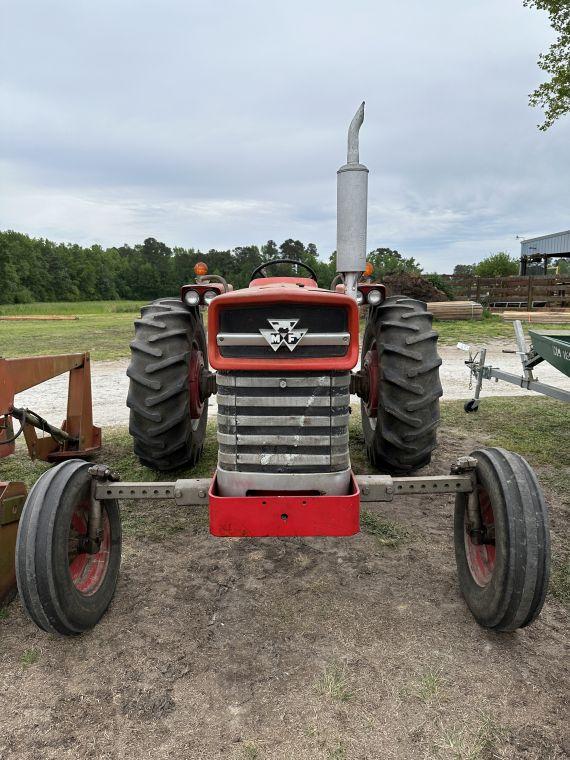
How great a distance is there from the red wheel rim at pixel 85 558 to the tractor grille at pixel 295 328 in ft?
3.61

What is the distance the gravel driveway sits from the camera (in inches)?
269

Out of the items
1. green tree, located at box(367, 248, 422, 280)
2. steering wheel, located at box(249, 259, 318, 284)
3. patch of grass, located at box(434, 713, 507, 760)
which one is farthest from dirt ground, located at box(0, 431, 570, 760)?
green tree, located at box(367, 248, 422, 280)

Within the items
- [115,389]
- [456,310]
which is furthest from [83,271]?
[115,389]

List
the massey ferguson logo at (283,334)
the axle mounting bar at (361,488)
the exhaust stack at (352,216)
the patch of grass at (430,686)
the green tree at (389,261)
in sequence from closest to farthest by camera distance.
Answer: the patch of grass at (430,686), the massey ferguson logo at (283,334), the axle mounting bar at (361,488), the exhaust stack at (352,216), the green tree at (389,261)

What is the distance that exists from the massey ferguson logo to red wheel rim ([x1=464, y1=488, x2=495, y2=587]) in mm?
1155

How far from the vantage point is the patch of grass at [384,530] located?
338cm

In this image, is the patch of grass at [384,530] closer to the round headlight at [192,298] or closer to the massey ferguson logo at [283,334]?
the massey ferguson logo at [283,334]

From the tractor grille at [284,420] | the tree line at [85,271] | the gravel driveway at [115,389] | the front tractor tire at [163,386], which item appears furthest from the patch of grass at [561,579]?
the tree line at [85,271]

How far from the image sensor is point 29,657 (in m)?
2.36

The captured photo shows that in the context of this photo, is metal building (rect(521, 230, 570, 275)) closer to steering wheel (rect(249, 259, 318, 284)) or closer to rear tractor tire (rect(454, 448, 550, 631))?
steering wheel (rect(249, 259, 318, 284))

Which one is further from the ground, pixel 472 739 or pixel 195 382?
pixel 195 382

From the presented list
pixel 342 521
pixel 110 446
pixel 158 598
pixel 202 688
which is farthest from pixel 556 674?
pixel 110 446

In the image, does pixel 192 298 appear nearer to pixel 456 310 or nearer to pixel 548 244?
pixel 456 310

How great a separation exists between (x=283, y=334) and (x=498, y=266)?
4775cm
